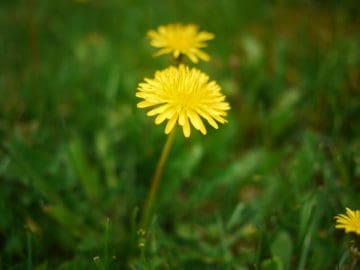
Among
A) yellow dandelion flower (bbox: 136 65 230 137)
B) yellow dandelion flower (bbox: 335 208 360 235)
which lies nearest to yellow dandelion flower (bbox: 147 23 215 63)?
yellow dandelion flower (bbox: 136 65 230 137)

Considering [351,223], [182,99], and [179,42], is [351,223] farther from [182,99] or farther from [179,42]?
[179,42]

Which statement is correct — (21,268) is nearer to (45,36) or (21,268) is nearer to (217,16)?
(45,36)

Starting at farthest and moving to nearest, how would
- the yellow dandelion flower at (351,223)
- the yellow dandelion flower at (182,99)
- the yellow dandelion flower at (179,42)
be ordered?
the yellow dandelion flower at (179,42) → the yellow dandelion flower at (182,99) → the yellow dandelion flower at (351,223)

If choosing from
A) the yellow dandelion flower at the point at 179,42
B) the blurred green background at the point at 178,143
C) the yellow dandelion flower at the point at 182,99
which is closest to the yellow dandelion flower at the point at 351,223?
the blurred green background at the point at 178,143

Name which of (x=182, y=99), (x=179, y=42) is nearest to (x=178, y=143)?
(x=179, y=42)

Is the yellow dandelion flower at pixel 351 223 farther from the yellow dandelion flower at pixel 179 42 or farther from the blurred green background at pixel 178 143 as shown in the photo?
the yellow dandelion flower at pixel 179 42
